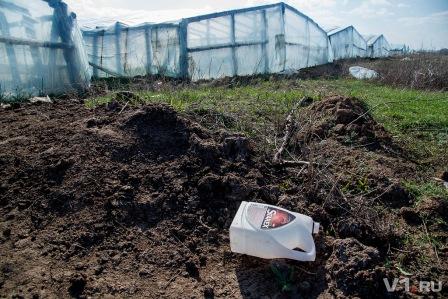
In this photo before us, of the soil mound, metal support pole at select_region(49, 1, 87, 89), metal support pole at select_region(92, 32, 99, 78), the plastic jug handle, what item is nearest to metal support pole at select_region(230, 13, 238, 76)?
metal support pole at select_region(92, 32, 99, 78)

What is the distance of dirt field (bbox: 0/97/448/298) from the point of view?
4.67 feet

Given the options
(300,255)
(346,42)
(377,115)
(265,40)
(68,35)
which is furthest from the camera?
(346,42)

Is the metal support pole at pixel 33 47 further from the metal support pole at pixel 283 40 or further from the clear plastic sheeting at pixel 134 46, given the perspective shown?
the metal support pole at pixel 283 40

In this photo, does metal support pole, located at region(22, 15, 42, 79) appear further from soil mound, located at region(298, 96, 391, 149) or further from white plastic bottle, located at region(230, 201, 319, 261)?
white plastic bottle, located at region(230, 201, 319, 261)

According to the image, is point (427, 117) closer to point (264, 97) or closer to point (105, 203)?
point (264, 97)

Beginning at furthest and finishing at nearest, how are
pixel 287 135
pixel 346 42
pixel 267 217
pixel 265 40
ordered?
pixel 346 42
pixel 265 40
pixel 287 135
pixel 267 217

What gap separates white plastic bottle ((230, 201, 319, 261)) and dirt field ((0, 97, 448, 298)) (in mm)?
72

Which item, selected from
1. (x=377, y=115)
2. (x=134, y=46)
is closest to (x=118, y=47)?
(x=134, y=46)

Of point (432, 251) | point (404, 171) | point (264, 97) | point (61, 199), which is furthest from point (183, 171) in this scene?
point (264, 97)

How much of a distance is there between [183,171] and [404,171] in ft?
5.27

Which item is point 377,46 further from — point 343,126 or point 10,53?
point 10,53

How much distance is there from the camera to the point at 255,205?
161 centimetres

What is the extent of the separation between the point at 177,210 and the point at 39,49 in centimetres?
505

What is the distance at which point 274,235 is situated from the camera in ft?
4.75
